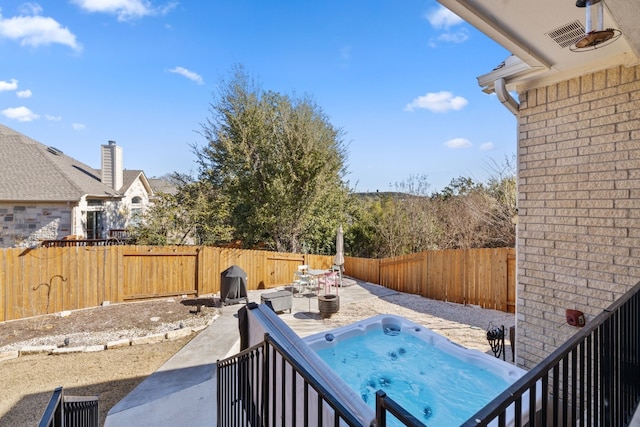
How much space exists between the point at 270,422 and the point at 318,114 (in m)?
14.6

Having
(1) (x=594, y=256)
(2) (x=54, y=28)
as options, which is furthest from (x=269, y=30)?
(1) (x=594, y=256)

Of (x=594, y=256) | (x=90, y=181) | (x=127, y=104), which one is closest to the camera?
(x=594, y=256)

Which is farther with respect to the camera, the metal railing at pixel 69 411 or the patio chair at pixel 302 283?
the patio chair at pixel 302 283

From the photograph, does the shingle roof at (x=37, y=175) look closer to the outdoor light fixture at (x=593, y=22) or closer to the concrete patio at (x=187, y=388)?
the concrete patio at (x=187, y=388)

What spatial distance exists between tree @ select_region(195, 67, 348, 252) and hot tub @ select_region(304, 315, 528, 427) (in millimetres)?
8747

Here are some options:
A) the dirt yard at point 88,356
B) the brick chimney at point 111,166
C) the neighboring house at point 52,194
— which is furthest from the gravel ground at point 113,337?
the brick chimney at point 111,166

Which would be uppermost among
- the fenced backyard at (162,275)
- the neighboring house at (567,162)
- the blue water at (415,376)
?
the neighboring house at (567,162)

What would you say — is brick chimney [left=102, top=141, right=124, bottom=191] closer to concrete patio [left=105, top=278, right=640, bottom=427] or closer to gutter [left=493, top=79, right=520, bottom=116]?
concrete patio [left=105, top=278, right=640, bottom=427]

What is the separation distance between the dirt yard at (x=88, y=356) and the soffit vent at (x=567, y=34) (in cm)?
688

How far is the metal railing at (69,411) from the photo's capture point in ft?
5.62

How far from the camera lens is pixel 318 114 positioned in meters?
15.6

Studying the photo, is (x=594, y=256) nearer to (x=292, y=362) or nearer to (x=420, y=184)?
(x=292, y=362)

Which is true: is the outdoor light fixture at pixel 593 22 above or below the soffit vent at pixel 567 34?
below

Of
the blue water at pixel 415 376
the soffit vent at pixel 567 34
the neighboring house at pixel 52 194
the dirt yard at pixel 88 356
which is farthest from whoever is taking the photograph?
the neighboring house at pixel 52 194
